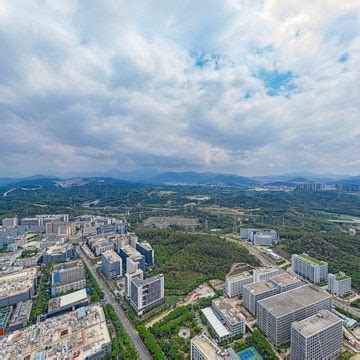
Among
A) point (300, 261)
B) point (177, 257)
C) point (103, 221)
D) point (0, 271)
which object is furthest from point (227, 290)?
point (103, 221)

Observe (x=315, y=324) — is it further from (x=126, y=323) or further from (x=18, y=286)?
(x=18, y=286)

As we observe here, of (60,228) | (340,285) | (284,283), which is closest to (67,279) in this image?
(60,228)

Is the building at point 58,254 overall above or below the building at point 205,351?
below

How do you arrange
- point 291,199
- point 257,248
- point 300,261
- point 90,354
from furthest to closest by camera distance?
point 291,199, point 257,248, point 300,261, point 90,354

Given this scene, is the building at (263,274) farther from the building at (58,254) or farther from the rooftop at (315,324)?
→ the building at (58,254)

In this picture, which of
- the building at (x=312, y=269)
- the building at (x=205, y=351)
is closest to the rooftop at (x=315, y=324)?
the building at (x=205, y=351)

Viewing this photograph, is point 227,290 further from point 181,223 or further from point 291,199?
point 291,199
